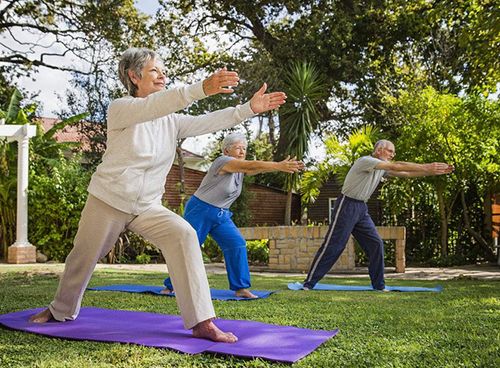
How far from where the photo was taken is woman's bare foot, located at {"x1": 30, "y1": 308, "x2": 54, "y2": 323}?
13.1 feet

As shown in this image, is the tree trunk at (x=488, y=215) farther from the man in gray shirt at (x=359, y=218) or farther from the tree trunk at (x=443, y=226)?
the man in gray shirt at (x=359, y=218)

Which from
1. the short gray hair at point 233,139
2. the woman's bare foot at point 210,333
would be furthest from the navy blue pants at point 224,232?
the woman's bare foot at point 210,333

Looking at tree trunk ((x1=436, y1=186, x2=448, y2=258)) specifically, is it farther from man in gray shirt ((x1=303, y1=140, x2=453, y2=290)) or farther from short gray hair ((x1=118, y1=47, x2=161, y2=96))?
short gray hair ((x1=118, y1=47, x2=161, y2=96))

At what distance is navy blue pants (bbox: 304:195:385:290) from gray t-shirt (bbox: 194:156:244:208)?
1424 mm

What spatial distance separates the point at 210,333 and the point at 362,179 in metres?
3.61

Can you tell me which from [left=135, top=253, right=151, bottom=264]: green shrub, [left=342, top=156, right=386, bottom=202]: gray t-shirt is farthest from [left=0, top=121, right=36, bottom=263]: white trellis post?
[left=342, top=156, right=386, bottom=202]: gray t-shirt

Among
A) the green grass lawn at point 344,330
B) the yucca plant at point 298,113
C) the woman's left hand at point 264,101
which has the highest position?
the yucca plant at point 298,113


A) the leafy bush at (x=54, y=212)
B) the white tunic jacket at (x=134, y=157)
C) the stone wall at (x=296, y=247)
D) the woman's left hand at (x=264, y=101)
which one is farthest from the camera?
the leafy bush at (x=54, y=212)

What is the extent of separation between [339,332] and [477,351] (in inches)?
35.4

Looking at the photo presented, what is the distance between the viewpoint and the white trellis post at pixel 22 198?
1302cm

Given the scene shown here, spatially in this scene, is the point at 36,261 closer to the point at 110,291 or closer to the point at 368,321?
the point at 110,291

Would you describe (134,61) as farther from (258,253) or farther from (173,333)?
(258,253)

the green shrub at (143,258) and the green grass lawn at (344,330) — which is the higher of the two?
the green grass lawn at (344,330)

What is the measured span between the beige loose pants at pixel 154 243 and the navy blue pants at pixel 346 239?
10.8 feet
